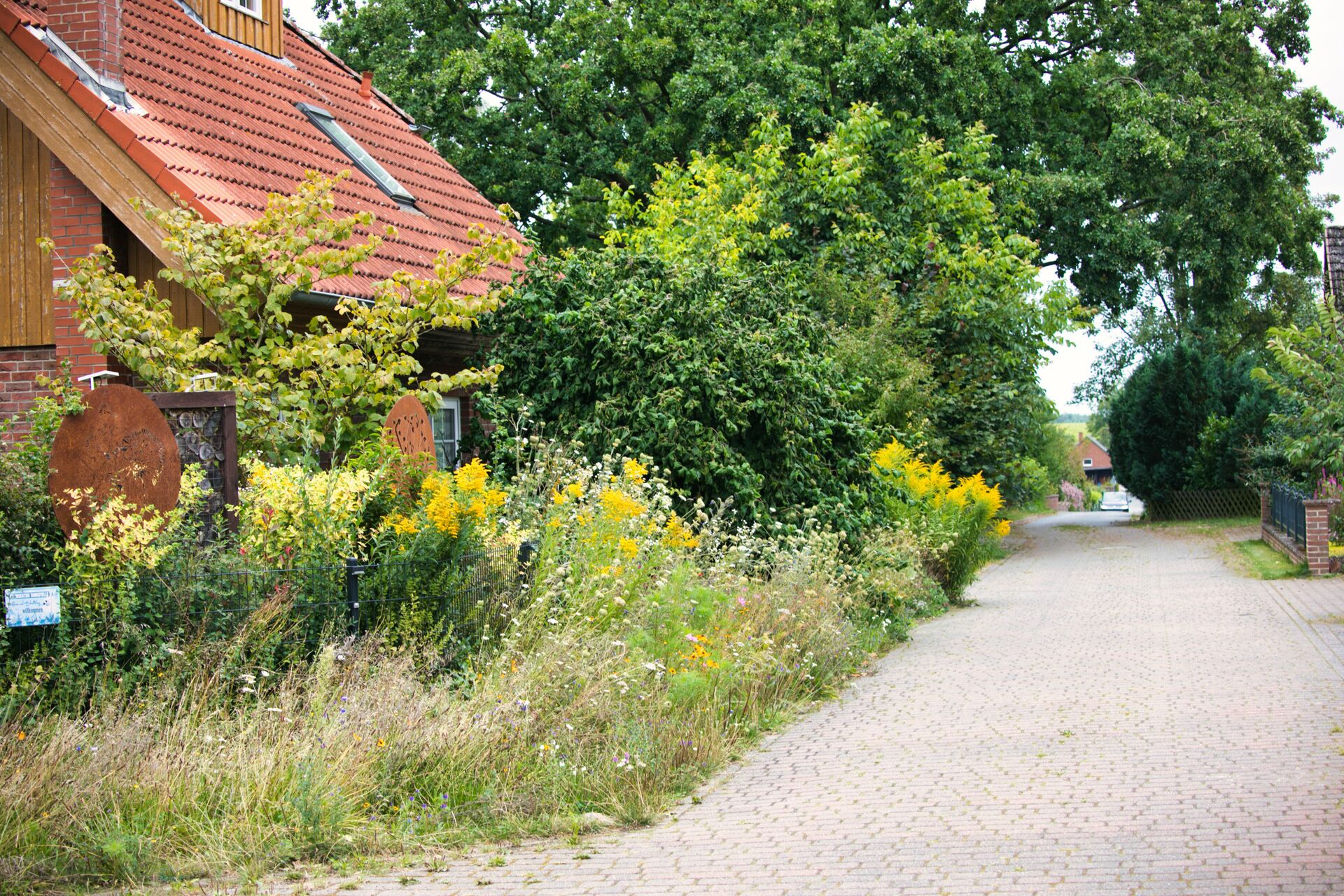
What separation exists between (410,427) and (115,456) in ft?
8.84

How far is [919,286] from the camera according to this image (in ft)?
79.7

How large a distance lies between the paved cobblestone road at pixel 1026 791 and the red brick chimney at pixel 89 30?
8587 mm

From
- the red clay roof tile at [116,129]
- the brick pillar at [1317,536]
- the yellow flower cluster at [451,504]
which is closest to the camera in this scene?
the yellow flower cluster at [451,504]

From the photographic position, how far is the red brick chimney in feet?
38.3

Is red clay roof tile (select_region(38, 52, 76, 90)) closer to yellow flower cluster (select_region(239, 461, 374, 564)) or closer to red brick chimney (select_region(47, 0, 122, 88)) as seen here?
red brick chimney (select_region(47, 0, 122, 88))

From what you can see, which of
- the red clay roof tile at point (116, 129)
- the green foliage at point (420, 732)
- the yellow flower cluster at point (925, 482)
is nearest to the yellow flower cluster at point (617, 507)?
the green foliage at point (420, 732)

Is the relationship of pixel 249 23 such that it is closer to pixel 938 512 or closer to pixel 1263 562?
pixel 938 512

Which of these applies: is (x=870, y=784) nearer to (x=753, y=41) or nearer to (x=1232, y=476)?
(x=753, y=41)

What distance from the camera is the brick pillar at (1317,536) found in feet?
61.2

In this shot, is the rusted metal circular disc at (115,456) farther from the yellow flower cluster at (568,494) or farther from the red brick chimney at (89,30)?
the red brick chimney at (89,30)

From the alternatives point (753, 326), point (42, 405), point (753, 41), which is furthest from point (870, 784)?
point (753, 41)

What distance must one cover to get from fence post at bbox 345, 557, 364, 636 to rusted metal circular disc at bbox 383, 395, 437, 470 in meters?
1.92

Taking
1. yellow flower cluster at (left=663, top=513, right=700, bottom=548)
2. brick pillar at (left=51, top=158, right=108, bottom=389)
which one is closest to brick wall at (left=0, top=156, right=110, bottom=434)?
brick pillar at (left=51, top=158, right=108, bottom=389)

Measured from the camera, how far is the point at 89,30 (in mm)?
11656
